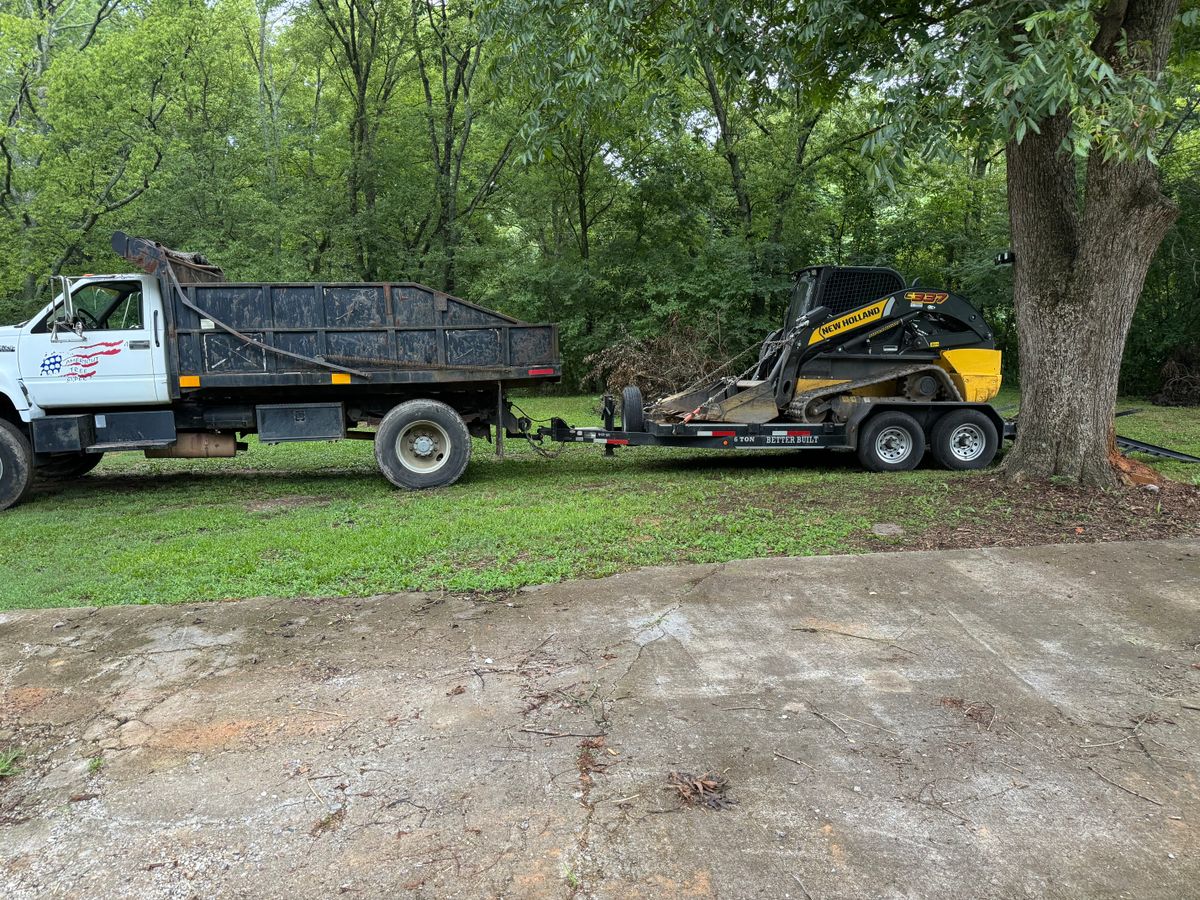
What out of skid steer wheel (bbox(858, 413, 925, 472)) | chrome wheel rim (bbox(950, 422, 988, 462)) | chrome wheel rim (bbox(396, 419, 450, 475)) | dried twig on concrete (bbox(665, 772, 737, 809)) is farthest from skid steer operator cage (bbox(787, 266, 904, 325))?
dried twig on concrete (bbox(665, 772, 737, 809))

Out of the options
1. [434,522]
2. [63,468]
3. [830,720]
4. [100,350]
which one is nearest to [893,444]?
[434,522]

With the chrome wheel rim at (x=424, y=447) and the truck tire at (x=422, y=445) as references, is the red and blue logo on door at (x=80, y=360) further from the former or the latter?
the chrome wheel rim at (x=424, y=447)

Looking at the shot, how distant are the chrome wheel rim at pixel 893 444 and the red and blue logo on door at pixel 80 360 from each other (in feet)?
28.6

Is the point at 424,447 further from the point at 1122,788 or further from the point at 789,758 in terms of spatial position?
the point at 1122,788

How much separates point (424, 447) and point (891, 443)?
18.4ft

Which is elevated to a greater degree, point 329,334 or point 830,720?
point 329,334

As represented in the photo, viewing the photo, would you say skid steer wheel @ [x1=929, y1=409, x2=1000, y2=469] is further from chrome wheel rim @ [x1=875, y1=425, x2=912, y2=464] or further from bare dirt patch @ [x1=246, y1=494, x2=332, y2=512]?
bare dirt patch @ [x1=246, y1=494, x2=332, y2=512]

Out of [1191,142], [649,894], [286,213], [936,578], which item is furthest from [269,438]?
[1191,142]

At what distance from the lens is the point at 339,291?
9250 mm

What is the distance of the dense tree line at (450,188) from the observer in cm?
1866

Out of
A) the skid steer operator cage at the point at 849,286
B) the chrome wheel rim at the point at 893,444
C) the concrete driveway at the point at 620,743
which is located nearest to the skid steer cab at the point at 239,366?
the skid steer operator cage at the point at 849,286

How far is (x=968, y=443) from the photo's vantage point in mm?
10398

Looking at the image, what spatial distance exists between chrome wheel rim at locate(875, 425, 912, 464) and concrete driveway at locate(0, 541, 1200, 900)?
454 centimetres

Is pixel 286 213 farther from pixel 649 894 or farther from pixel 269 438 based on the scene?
pixel 649 894
